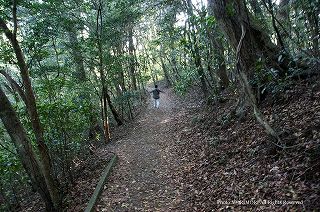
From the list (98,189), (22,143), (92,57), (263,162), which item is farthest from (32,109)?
(92,57)

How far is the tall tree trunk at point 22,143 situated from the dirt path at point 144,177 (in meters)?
1.63

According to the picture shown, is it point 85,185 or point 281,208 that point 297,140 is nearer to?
point 281,208

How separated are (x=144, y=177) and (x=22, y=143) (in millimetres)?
3550

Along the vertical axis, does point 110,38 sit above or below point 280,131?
above

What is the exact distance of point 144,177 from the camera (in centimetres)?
855

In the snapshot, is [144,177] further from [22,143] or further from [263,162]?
[263,162]

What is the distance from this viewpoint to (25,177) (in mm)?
11273

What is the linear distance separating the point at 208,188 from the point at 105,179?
3.49 m

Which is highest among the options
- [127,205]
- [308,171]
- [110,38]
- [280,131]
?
[110,38]

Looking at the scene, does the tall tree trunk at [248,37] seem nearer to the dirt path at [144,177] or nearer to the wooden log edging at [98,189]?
the dirt path at [144,177]

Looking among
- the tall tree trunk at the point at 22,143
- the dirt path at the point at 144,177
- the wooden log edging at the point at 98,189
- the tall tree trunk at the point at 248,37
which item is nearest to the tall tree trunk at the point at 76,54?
the dirt path at the point at 144,177

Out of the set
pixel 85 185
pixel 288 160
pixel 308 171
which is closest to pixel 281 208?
pixel 308 171

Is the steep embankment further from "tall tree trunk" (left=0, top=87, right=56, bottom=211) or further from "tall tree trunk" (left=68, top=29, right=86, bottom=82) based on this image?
"tall tree trunk" (left=68, top=29, right=86, bottom=82)

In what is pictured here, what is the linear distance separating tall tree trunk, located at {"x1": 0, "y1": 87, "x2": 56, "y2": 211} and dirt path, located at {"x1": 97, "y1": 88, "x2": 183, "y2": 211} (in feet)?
5.33
